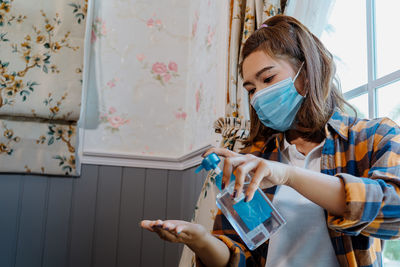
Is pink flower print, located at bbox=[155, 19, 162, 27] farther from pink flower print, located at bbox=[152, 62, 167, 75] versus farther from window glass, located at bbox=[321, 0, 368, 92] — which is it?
window glass, located at bbox=[321, 0, 368, 92]

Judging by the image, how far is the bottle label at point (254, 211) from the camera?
762mm

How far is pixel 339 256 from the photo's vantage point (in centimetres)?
79

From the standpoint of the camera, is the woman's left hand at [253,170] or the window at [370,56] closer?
the woman's left hand at [253,170]

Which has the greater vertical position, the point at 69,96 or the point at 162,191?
the point at 69,96

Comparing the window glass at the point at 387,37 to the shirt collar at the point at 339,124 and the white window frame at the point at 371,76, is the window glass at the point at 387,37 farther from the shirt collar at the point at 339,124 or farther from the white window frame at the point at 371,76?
the shirt collar at the point at 339,124

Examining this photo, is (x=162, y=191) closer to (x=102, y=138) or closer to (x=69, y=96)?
(x=102, y=138)

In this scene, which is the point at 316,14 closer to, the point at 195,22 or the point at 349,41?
the point at 349,41

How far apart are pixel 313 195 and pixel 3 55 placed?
5.77 ft

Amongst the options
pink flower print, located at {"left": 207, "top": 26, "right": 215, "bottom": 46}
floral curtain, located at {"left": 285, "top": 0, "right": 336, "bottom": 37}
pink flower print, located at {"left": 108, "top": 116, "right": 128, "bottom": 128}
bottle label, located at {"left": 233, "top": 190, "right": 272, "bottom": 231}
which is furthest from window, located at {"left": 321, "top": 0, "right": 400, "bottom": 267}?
pink flower print, located at {"left": 108, "top": 116, "right": 128, "bottom": 128}

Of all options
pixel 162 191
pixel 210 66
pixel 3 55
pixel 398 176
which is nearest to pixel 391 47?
pixel 398 176

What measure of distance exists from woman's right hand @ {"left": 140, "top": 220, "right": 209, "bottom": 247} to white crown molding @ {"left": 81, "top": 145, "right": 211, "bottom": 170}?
1138mm

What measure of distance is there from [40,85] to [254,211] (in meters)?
1.53

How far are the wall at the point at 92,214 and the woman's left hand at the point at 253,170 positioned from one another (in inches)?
43.5

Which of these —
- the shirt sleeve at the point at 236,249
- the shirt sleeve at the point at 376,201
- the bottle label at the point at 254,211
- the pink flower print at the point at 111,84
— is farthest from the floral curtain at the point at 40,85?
the shirt sleeve at the point at 376,201
